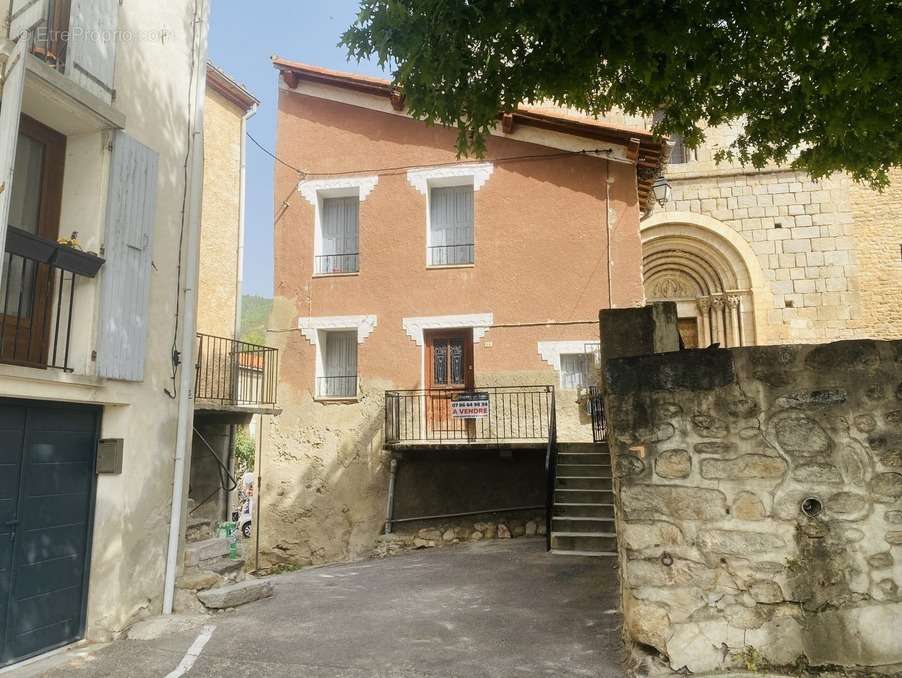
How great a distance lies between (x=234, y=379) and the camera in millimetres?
9766

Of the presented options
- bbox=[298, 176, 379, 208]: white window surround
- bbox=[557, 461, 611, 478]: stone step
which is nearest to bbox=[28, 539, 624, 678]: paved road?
bbox=[557, 461, 611, 478]: stone step

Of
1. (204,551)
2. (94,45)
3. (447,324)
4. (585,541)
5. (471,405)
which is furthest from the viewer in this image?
(447,324)

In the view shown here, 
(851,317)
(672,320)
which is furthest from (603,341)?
(851,317)

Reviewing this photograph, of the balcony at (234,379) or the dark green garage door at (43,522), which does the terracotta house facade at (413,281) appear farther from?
the dark green garage door at (43,522)

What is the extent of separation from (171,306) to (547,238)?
6934mm

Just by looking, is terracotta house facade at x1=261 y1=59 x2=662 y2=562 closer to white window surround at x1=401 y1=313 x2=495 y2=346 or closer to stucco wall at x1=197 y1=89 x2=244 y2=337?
white window surround at x1=401 y1=313 x2=495 y2=346

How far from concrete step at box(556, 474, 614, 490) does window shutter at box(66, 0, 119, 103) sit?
276 inches

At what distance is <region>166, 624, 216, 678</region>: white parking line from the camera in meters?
4.43

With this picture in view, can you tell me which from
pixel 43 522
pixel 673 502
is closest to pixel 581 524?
pixel 673 502

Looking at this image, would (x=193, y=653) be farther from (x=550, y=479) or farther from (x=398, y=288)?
(x=398, y=288)

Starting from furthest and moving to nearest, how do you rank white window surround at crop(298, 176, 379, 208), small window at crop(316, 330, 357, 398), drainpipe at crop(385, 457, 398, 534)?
white window surround at crop(298, 176, 379, 208), small window at crop(316, 330, 357, 398), drainpipe at crop(385, 457, 398, 534)

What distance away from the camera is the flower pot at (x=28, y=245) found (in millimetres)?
4834

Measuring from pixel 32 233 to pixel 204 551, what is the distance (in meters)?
3.49

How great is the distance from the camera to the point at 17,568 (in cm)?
491
